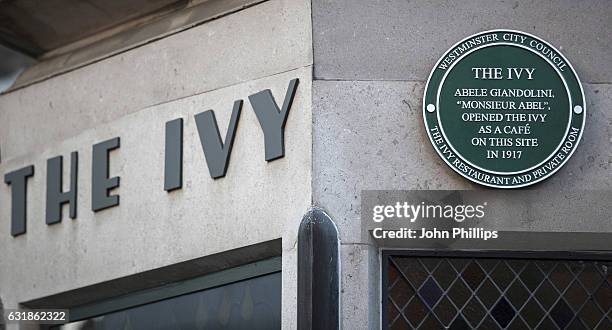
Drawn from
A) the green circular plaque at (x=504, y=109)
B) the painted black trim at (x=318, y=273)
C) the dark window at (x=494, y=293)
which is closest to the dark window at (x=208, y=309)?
the painted black trim at (x=318, y=273)

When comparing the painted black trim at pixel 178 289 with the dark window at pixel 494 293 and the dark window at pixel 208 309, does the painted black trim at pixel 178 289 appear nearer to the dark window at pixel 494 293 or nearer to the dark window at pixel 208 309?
the dark window at pixel 208 309

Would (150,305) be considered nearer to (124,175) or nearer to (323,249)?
(124,175)

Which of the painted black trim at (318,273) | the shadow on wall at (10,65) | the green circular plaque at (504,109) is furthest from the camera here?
the shadow on wall at (10,65)

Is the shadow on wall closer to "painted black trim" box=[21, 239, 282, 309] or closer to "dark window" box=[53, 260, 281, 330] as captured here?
"painted black trim" box=[21, 239, 282, 309]

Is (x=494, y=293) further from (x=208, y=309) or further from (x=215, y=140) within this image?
(x=215, y=140)

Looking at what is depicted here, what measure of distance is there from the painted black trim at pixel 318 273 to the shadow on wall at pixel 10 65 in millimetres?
3597

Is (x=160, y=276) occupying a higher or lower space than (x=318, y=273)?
higher

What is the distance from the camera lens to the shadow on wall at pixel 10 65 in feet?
35.3

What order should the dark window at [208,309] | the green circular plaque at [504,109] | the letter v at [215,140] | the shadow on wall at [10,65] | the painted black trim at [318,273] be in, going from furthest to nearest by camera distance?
the shadow on wall at [10,65]
the letter v at [215,140]
the dark window at [208,309]
the green circular plaque at [504,109]
the painted black trim at [318,273]

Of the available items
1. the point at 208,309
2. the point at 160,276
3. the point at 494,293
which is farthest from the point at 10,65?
the point at 494,293

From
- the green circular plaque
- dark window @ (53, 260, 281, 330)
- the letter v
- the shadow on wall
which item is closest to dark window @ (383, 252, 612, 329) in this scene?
the green circular plaque

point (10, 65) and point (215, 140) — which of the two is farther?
point (10, 65)

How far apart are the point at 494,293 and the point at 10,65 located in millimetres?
4824

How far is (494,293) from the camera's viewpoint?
8562 millimetres
